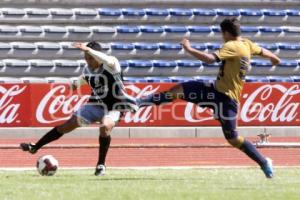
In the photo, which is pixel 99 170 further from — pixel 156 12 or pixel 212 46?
pixel 156 12

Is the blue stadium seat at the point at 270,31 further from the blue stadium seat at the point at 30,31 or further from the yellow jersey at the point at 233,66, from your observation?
the yellow jersey at the point at 233,66

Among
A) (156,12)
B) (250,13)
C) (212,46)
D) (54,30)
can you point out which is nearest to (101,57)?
(212,46)

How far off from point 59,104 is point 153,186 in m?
12.1

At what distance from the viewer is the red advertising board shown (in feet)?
68.6

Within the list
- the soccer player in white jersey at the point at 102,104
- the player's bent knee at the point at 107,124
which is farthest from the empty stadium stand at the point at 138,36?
the player's bent knee at the point at 107,124

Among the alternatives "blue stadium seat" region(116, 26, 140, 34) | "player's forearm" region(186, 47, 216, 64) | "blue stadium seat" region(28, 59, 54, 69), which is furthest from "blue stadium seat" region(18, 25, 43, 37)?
"player's forearm" region(186, 47, 216, 64)

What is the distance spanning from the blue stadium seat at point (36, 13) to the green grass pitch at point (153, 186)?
548 inches

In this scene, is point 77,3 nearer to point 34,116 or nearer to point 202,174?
point 34,116

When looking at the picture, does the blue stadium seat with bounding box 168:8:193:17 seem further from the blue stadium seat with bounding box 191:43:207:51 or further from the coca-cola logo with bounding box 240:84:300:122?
the coca-cola logo with bounding box 240:84:300:122

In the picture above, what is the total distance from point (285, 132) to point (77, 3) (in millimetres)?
7714

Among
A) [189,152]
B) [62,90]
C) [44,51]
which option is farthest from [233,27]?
[44,51]

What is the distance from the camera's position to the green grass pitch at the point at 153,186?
8133mm

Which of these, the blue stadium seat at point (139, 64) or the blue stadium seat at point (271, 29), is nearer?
the blue stadium seat at point (139, 64)

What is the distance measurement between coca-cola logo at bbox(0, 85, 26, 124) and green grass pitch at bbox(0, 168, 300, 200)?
968 centimetres
